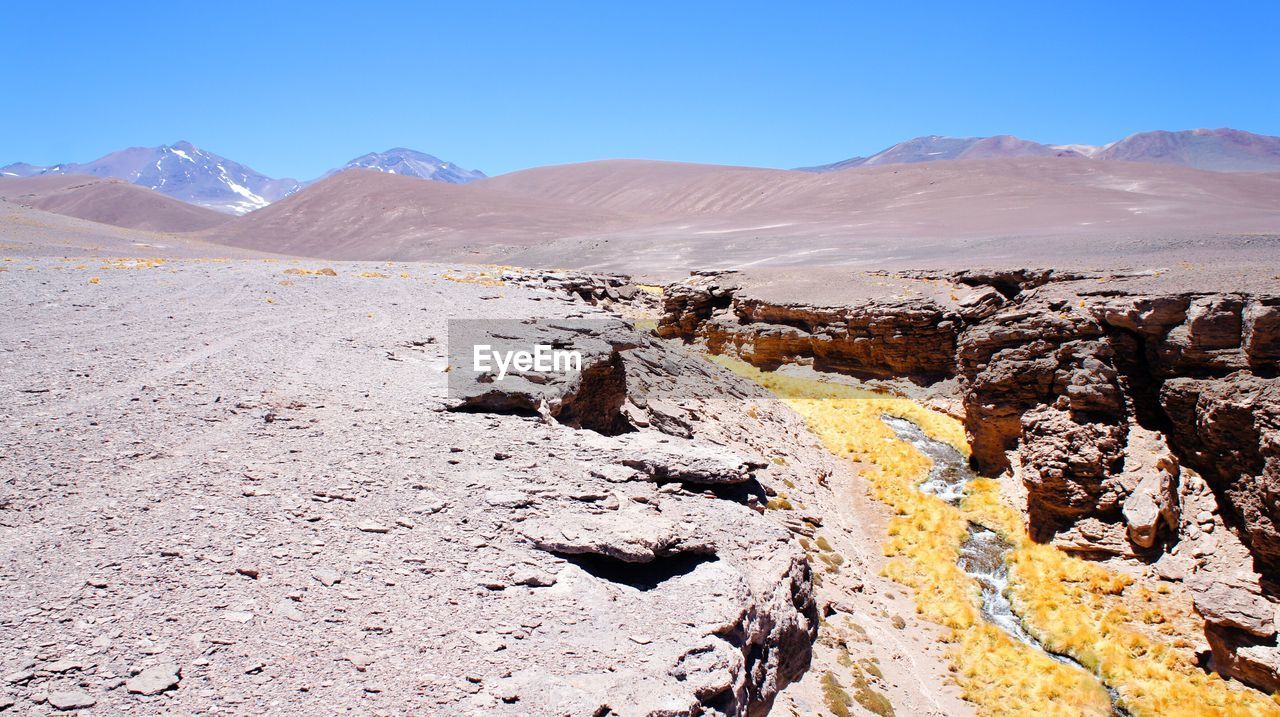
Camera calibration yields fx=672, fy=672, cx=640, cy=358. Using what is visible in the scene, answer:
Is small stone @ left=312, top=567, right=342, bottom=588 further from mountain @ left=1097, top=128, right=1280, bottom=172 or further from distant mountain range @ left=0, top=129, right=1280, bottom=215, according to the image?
mountain @ left=1097, top=128, right=1280, bottom=172

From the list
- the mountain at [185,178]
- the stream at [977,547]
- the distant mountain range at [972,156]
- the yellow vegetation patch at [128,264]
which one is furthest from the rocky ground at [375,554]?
the mountain at [185,178]

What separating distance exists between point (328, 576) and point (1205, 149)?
181089 mm

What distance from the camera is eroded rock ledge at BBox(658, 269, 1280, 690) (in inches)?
324

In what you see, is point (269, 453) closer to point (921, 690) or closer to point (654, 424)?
point (654, 424)

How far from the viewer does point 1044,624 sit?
8.77 m

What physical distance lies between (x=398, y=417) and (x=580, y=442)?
1888 mm

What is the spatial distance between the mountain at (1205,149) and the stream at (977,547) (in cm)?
15625

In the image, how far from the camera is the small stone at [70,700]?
317 centimetres

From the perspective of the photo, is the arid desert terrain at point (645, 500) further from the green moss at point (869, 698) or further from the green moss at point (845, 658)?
the green moss at point (845, 658)

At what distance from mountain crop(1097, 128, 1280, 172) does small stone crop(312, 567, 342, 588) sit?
552ft

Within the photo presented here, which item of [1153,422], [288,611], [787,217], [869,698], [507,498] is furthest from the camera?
[787,217]

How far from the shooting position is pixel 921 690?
23.2 feet

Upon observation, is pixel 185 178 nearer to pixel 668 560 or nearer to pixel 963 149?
pixel 963 149

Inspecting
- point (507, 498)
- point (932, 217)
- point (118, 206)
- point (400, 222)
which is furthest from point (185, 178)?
point (507, 498)
